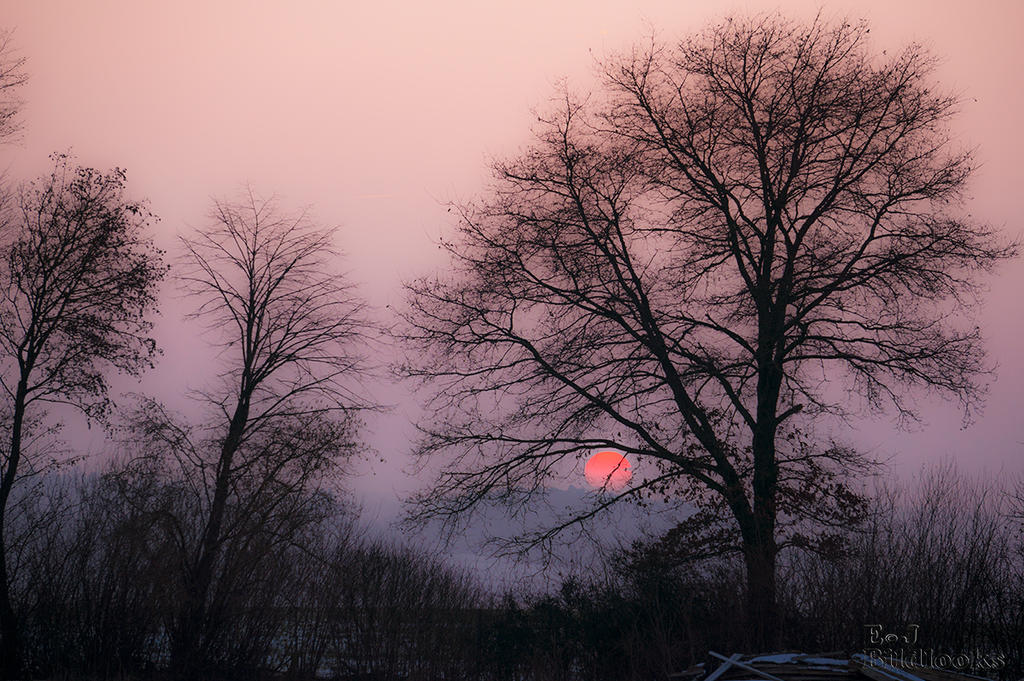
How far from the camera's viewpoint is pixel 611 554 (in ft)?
50.8

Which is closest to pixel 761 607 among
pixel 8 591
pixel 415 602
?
pixel 415 602

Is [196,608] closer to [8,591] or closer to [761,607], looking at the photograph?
[8,591]

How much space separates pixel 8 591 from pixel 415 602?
734 cm

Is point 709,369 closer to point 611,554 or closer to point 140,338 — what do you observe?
point 611,554

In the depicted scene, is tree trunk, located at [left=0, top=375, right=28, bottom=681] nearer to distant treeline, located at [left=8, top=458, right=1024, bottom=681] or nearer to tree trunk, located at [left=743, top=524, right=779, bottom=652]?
distant treeline, located at [left=8, top=458, right=1024, bottom=681]

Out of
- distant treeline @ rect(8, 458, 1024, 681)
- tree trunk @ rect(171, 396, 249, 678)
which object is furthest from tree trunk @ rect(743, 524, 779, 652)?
tree trunk @ rect(171, 396, 249, 678)

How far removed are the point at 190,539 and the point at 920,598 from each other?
12.7m

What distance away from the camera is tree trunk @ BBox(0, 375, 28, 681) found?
14.2m

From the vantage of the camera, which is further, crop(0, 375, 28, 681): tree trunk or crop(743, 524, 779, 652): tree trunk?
crop(0, 375, 28, 681): tree trunk

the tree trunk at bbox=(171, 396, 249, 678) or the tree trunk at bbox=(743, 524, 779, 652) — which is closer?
the tree trunk at bbox=(743, 524, 779, 652)

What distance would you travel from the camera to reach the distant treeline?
1061cm

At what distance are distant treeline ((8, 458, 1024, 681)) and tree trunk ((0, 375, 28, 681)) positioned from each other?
0.68ft

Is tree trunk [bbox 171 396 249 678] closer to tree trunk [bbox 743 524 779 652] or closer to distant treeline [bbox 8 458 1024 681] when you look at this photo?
distant treeline [bbox 8 458 1024 681]

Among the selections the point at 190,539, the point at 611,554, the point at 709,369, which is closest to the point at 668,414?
the point at 709,369
